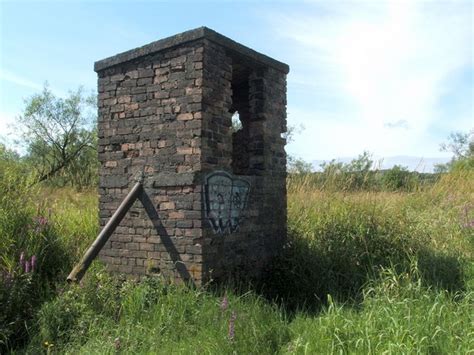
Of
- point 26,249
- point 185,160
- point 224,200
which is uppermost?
point 185,160

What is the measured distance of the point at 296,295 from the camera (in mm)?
5941

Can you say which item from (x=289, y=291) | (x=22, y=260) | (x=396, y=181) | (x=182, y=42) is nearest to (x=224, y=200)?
(x=289, y=291)

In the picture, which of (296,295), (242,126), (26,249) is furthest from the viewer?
(242,126)

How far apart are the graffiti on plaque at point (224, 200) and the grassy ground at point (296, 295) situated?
2.65ft

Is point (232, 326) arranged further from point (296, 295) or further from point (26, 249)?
point (26, 249)

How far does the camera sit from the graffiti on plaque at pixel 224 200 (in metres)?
5.34

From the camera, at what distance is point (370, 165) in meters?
8.86

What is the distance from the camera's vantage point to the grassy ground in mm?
4012

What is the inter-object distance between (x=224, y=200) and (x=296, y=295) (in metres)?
1.67

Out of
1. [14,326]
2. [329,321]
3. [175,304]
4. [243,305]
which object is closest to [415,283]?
[329,321]

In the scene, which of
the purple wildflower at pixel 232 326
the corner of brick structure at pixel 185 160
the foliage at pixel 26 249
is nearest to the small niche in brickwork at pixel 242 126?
the corner of brick structure at pixel 185 160

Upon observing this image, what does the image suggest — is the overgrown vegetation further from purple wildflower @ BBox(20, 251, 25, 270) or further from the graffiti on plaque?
the graffiti on plaque

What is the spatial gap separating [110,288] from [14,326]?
1107 millimetres

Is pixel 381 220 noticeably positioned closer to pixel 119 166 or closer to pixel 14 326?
pixel 119 166
